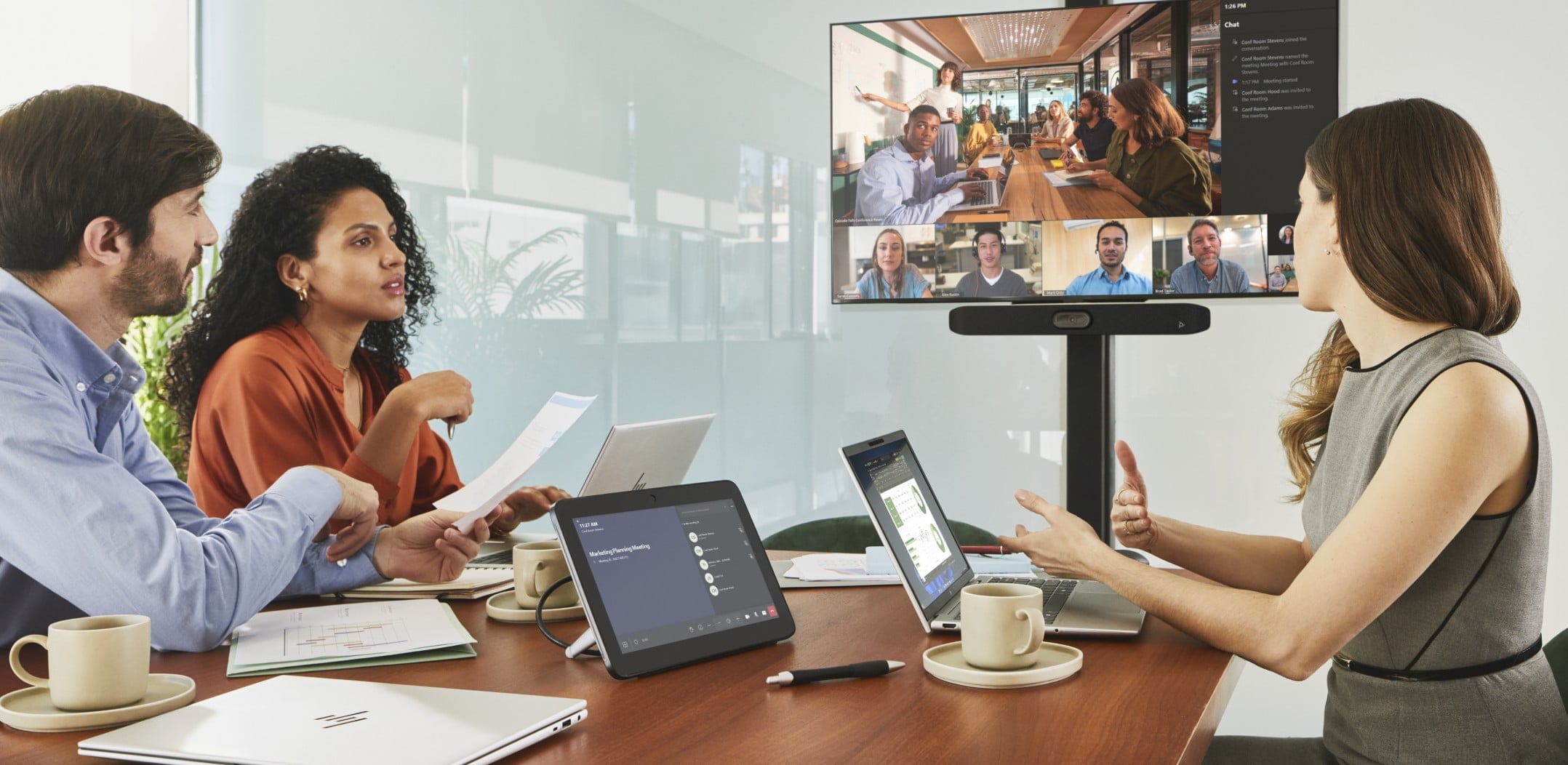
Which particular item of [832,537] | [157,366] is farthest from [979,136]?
[157,366]

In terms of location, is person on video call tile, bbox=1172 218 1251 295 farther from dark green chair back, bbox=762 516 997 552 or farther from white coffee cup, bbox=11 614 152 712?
white coffee cup, bbox=11 614 152 712

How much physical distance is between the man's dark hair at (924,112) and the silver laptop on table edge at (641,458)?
1252 millimetres

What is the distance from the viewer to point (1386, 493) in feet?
4.40

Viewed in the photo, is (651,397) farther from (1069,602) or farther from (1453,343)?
(1453,343)

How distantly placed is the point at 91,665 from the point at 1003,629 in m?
0.92

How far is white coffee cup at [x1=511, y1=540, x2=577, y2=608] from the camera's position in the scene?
1.60 meters

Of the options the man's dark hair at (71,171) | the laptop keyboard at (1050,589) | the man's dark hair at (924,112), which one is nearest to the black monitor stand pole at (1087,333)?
the man's dark hair at (924,112)

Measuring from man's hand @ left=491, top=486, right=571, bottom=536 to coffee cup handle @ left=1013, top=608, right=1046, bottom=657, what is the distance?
1159 mm

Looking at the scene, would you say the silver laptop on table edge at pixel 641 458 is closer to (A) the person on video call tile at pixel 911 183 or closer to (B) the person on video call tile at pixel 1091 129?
(A) the person on video call tile at pixel 911 183

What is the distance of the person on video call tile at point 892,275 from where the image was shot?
293 cm

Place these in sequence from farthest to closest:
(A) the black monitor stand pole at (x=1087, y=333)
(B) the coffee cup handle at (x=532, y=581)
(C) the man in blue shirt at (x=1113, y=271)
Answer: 1. (C) the man in blue shirt at (x=1113, y=271)
2. (A) the black monitor stand pole at (x=1087, y=333)
3. (B) the coffee cup handle at (x=532, y=581)

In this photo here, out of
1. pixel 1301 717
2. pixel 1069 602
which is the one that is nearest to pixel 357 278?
pixel 1069 602

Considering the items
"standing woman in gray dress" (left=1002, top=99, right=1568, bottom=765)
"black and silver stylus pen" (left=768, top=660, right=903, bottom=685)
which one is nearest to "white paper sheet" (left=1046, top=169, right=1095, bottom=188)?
"standing woman in gray dress" (left=1002, top=99, right=1568, bottom=765)

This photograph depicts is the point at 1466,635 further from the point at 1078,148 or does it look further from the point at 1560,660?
the point at 1078,148
